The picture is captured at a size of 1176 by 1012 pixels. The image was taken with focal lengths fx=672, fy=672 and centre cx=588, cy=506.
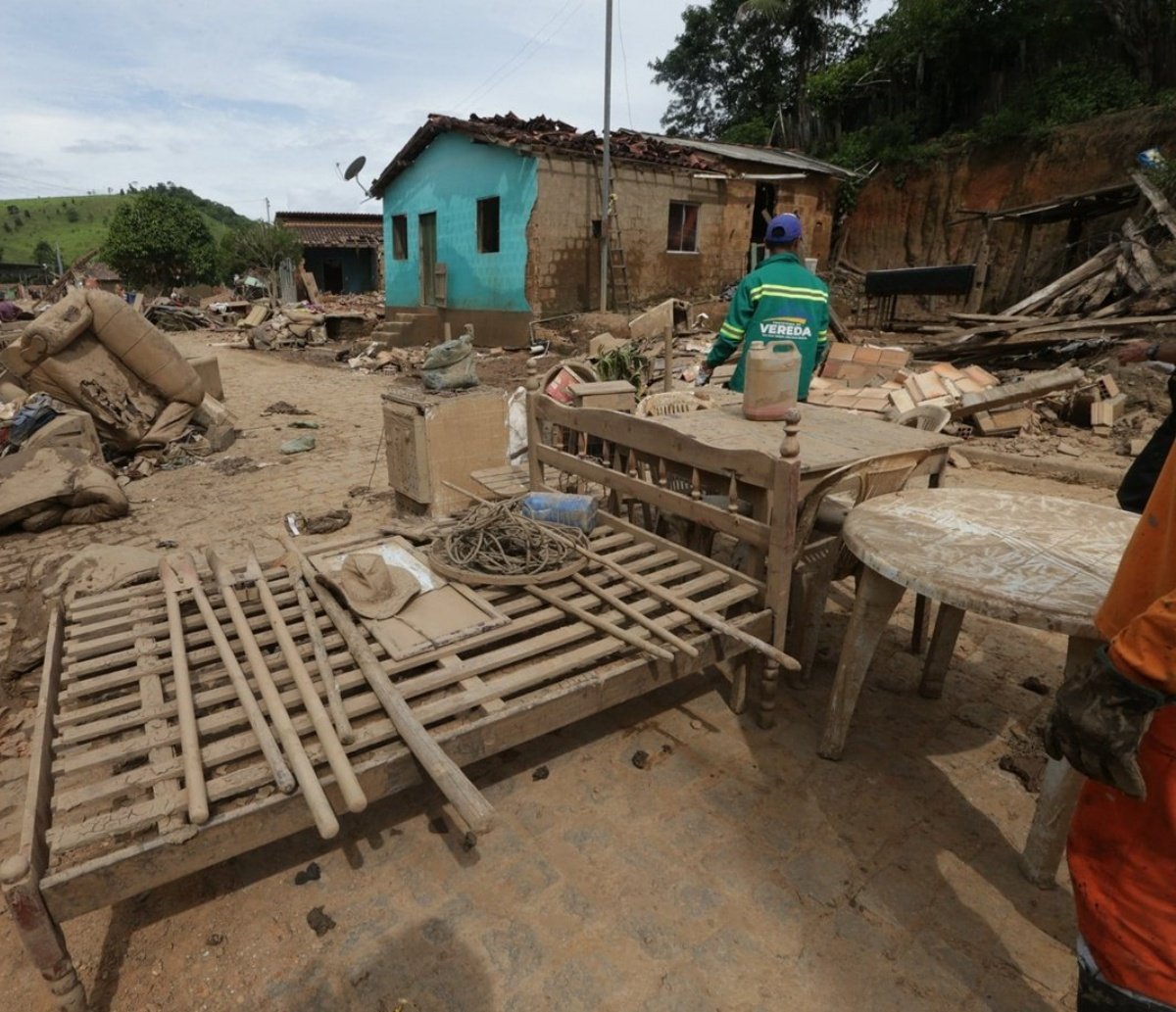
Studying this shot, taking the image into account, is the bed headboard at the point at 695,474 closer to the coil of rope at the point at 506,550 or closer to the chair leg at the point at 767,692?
the chair leg at the point at 767,692

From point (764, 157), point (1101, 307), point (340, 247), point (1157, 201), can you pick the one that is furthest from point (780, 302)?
point (340, 247)

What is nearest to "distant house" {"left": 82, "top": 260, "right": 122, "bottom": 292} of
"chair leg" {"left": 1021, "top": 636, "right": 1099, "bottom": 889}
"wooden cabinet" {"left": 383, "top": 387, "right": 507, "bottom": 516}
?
"wooden cabinet" {"left": 383, "top": 387, "right": 507, "bottom": 516}

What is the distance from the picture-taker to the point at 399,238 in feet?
56.4

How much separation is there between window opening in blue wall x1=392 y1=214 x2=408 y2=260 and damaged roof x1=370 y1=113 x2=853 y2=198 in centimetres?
92

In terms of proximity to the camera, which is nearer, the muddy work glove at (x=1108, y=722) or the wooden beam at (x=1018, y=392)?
the muddy work glove at (x=1108, y=722)

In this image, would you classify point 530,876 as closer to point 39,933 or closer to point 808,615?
point 39,933

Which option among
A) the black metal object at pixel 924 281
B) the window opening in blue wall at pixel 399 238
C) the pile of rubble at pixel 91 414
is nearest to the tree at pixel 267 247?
the window opening in blue wall at pixel 399 238

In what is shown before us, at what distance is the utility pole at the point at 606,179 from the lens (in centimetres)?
1172

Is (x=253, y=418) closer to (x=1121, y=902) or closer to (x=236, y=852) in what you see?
(x=236, y=852)

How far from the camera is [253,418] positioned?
888cm

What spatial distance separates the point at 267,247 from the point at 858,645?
95.4ft

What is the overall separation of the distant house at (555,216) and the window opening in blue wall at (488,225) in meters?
0.03

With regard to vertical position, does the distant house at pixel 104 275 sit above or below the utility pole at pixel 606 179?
below

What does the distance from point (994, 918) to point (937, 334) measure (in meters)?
10.6
